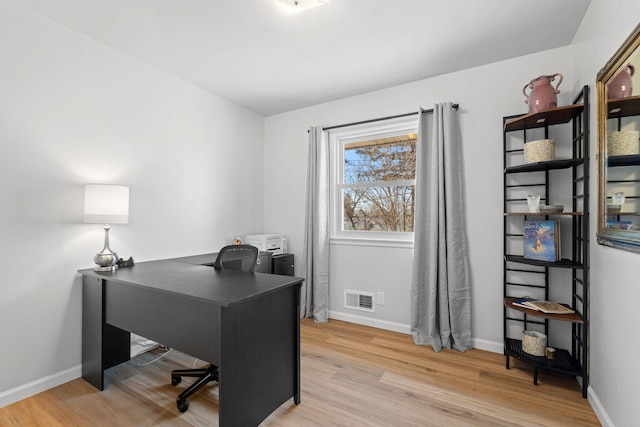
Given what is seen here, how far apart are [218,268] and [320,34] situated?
74.6 inches

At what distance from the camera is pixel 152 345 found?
2621 millimetres

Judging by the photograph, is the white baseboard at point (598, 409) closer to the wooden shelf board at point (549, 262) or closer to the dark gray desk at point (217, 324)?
the wooden shelf board at point (549, 262)

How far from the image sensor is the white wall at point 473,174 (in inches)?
99.7

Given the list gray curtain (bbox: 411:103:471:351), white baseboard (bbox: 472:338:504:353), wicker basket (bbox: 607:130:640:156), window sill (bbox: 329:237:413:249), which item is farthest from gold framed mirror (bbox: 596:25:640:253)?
window sill (bbox: 329:237:413:249)

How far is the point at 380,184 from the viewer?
3.30 metres

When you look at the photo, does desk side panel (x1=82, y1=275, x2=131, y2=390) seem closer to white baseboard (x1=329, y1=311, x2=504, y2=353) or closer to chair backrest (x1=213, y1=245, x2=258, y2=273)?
chair backrest (x1=213, y1=245, x2=258, y2=273)

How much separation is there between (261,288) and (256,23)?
1772mm

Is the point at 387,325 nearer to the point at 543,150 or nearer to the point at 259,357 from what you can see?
the point at 259,357

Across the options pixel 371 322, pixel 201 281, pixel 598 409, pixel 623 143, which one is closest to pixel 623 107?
pixel 623 143

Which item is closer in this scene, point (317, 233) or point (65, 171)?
point (65, 171)

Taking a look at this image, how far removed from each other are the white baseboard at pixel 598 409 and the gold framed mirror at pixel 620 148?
946mm

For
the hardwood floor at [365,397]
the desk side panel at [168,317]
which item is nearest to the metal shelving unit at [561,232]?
the hardwood floor at [365,397]

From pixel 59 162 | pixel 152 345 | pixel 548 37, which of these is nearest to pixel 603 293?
pixel 548 37

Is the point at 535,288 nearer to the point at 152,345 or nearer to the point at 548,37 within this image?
the point at 548,37
